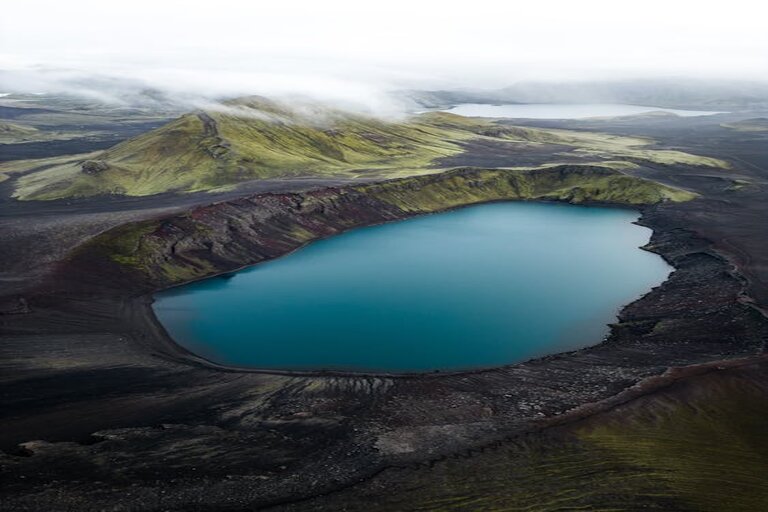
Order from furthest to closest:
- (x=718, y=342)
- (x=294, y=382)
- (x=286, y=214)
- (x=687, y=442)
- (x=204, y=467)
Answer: (x=286, y=214), (x=718, y=342), (x=294, y=382), (x=687, y=442), (x=204, y=467)

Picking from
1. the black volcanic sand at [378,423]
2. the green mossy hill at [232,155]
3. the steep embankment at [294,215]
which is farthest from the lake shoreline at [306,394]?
the green mossy hill at [232,155]

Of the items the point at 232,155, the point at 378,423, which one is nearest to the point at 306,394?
the point at 378,423

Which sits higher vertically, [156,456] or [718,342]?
[718,342]

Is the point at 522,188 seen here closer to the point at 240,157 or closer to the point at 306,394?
the point at 240,157

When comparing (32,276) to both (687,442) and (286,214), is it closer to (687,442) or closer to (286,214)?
(286,214)

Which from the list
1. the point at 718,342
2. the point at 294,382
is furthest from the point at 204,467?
the point at 718,342

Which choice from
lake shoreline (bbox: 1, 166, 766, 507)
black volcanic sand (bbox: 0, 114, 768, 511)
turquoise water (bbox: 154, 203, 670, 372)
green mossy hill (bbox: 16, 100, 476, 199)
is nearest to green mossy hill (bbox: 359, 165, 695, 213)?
green mossy hill (bbox: 16, 100, 476, 199)
